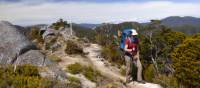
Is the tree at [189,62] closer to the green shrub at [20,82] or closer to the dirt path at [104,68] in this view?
the dirt path at [104,68]

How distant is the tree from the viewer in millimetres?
44062

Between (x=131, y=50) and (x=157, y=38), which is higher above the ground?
(x=131, y=50)

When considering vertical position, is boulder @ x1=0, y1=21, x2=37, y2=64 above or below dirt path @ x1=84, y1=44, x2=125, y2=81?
above

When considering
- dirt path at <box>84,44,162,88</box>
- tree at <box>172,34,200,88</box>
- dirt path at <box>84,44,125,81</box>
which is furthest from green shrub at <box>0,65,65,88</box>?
tree at <box>172,34,200,88</box>

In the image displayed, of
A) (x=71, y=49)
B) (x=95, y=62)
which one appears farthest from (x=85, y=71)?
(x=71, y=49)

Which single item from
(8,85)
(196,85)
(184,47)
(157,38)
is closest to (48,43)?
(8,85)

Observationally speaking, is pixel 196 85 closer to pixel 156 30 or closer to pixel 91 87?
pixel 156 30

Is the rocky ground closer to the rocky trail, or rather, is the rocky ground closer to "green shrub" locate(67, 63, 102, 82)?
the rocky trail

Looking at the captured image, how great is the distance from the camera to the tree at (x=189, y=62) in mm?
44062

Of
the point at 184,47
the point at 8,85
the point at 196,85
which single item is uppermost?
the point at 8,85

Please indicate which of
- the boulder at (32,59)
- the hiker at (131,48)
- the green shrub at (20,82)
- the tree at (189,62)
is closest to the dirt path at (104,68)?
the hiker at (131,48)

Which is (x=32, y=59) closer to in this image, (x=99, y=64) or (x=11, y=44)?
(x=11, y=44)

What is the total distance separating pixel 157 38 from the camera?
6294 centimetres

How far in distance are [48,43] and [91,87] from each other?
14.3 m
